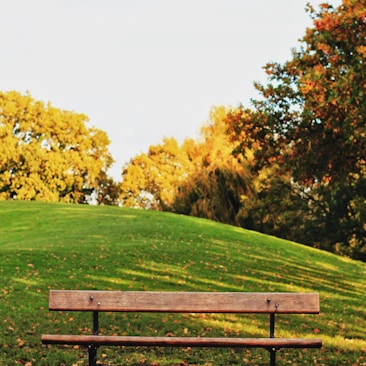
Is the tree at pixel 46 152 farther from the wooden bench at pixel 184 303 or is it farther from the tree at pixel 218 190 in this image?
the wooden bench at pixel 184 303

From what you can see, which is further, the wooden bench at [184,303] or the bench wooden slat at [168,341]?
the wooden bench at [184,303]

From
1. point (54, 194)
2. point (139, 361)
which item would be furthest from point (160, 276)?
point (54, 194)

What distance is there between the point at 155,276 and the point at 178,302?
10367 millimetres

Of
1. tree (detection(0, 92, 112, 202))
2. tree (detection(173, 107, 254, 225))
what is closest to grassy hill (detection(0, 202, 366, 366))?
tree (detection(173, 107, 254, 225))

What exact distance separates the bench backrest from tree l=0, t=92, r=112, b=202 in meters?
44.8

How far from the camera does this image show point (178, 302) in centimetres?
670

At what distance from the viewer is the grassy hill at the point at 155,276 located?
9273 mm

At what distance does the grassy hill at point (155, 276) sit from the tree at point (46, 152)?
52.2ft

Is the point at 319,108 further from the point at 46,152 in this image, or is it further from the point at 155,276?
the point at 46,152

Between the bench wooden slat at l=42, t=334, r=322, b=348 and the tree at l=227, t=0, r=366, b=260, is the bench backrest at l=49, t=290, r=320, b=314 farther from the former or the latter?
the tree at l=227, t=0, r=366, b=260

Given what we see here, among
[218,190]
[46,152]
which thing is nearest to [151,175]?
[46,152]

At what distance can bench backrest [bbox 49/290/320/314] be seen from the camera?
6.70 metres

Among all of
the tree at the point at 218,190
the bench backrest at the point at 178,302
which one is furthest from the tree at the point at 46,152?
the bench backrest at the point at 178,302

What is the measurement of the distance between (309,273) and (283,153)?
432cm
